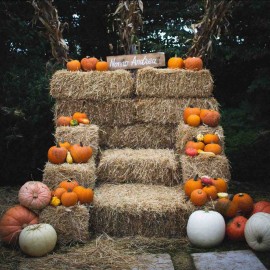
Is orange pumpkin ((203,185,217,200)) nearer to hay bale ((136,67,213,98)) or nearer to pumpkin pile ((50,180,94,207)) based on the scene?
pumpkin pile ((50,180,94,207))

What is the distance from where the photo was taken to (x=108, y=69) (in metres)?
5.98

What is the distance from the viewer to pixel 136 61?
5988mm

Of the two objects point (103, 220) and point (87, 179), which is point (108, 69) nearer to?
point (87, 179)

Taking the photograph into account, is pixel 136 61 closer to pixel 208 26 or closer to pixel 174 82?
pixel 174 82

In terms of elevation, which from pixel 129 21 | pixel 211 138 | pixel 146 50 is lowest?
pixel 211 138

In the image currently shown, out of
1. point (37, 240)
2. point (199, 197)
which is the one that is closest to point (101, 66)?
point (199, 197)

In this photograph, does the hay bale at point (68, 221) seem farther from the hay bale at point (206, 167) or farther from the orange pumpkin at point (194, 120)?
the orange pumpkin at point (194, 120)

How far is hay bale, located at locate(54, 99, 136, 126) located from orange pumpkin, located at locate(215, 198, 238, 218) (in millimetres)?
1852

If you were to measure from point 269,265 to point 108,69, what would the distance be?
10.6 ft

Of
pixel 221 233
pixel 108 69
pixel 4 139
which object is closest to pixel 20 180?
pixel 4 139

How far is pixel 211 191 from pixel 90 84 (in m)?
2.09

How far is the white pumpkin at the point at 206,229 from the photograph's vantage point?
4.12 m

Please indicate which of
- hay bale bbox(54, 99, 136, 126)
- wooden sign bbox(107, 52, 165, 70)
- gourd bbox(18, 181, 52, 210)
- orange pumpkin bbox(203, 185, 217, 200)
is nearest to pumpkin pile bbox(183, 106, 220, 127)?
hay bale bbox(54, 99, 136, 126)

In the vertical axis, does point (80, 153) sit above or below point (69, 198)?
above
